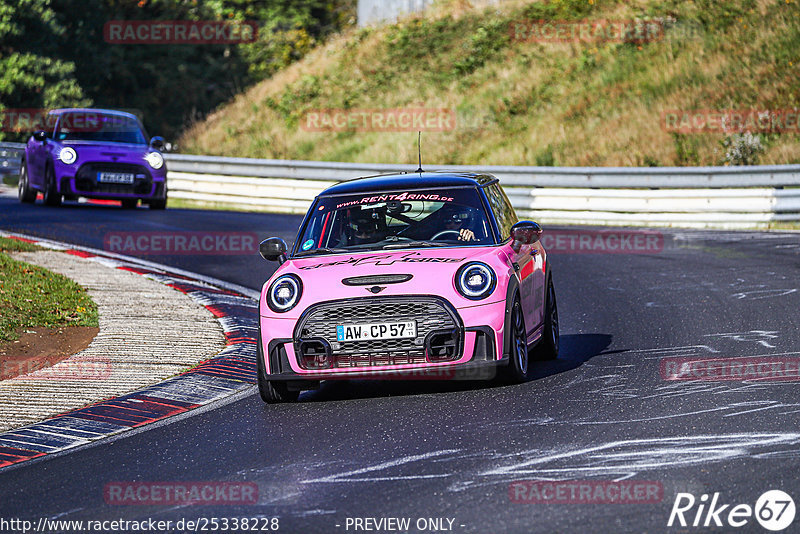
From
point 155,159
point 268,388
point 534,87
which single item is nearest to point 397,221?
point 268,388

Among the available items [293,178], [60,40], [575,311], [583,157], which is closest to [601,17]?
[583,157]

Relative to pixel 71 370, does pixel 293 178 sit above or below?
above

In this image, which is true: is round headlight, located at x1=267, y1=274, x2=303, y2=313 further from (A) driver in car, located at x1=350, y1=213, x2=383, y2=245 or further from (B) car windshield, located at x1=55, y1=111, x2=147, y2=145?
(B) car windshield, located at x1=55, y1=111, x2=147, y2=145

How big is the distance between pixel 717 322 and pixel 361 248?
3729 millimetres

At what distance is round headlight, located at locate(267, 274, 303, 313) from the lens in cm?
836

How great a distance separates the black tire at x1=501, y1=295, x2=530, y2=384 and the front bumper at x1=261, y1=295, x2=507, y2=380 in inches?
7.3

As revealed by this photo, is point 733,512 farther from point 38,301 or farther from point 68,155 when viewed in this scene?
point 68,155

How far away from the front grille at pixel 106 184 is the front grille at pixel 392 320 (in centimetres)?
1436

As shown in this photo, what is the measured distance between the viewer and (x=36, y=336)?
36.1 ft

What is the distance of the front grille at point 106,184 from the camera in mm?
21594

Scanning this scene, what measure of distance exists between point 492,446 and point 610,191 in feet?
50.4

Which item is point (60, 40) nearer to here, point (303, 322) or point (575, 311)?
point (575, 311)

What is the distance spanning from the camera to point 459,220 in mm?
9234

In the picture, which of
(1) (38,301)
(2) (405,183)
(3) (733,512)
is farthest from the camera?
(1) (38,301)
